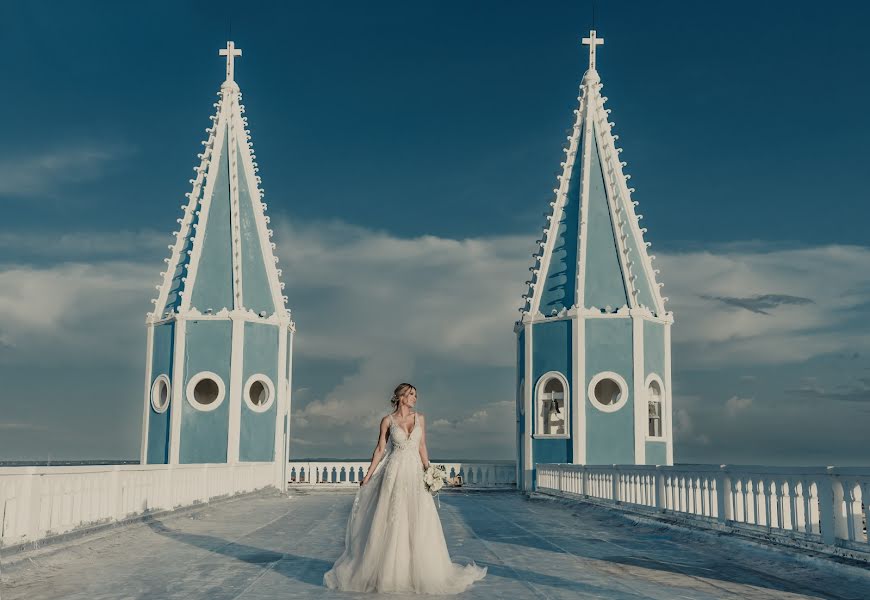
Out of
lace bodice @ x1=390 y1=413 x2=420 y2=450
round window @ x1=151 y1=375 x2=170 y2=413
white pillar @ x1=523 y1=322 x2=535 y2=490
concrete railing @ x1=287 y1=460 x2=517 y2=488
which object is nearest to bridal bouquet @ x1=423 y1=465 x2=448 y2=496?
lace bodice @ x1=390 y1=413 x2=420 y2=450

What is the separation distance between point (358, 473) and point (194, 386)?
843 cm

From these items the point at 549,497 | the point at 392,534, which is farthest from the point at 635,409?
the point at 392,534

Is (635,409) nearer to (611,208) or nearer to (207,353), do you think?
(611,208)

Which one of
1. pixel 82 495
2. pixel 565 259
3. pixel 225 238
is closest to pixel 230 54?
pixel 225 238

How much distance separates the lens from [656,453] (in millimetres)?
33000

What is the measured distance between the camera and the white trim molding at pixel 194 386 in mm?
33625

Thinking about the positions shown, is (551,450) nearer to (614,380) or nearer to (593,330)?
(614,380)

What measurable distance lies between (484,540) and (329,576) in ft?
17.0

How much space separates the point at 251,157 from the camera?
3859 cm

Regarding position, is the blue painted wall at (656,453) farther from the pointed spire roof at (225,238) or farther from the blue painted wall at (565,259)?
the pointed spire roof at (225,238)

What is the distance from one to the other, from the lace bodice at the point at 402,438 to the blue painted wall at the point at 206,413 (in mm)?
24483

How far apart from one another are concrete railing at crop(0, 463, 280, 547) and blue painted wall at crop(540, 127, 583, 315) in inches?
619

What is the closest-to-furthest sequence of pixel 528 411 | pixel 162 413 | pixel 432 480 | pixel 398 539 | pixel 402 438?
pixel 398 539, pixel 432 480, pixel 402 438, pixel 528 411, pixel 162 413

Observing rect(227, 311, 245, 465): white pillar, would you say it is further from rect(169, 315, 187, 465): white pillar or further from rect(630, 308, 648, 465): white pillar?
rect(630, 308, 648, 465): white pillar
